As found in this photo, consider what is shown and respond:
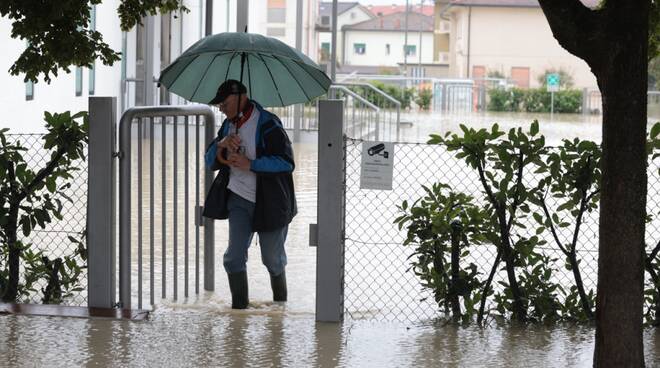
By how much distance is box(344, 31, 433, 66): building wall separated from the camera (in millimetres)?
115000

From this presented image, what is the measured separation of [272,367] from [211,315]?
128 centimetres

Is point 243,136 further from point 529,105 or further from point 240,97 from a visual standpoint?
point 529,105

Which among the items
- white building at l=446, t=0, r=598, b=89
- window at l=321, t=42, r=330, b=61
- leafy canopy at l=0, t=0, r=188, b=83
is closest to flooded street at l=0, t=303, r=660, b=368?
leafy canopy at l=0, t=0, r=188, b=83

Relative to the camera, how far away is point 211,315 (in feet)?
23.1

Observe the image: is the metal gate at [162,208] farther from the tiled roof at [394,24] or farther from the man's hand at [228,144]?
the tiled roof at [394,24]

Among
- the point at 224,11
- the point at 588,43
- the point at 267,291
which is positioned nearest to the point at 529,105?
the point at 224,11

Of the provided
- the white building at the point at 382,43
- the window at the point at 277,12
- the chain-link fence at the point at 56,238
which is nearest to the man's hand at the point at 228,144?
the chain-link fence at the point at 56,238

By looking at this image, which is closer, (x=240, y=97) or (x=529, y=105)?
(x=240, y=97)

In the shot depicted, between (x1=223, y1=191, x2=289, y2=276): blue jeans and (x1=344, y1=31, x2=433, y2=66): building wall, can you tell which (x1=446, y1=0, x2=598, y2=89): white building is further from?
(x1=223, y1=191, x2=289, y2=276): blue jeans

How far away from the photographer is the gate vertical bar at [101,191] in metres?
6.80

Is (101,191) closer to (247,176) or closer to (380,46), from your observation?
(247,176)

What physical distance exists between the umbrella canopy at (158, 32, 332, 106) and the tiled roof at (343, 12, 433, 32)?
106m

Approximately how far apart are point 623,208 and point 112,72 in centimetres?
1941

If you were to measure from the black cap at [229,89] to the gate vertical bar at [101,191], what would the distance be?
60 cm
